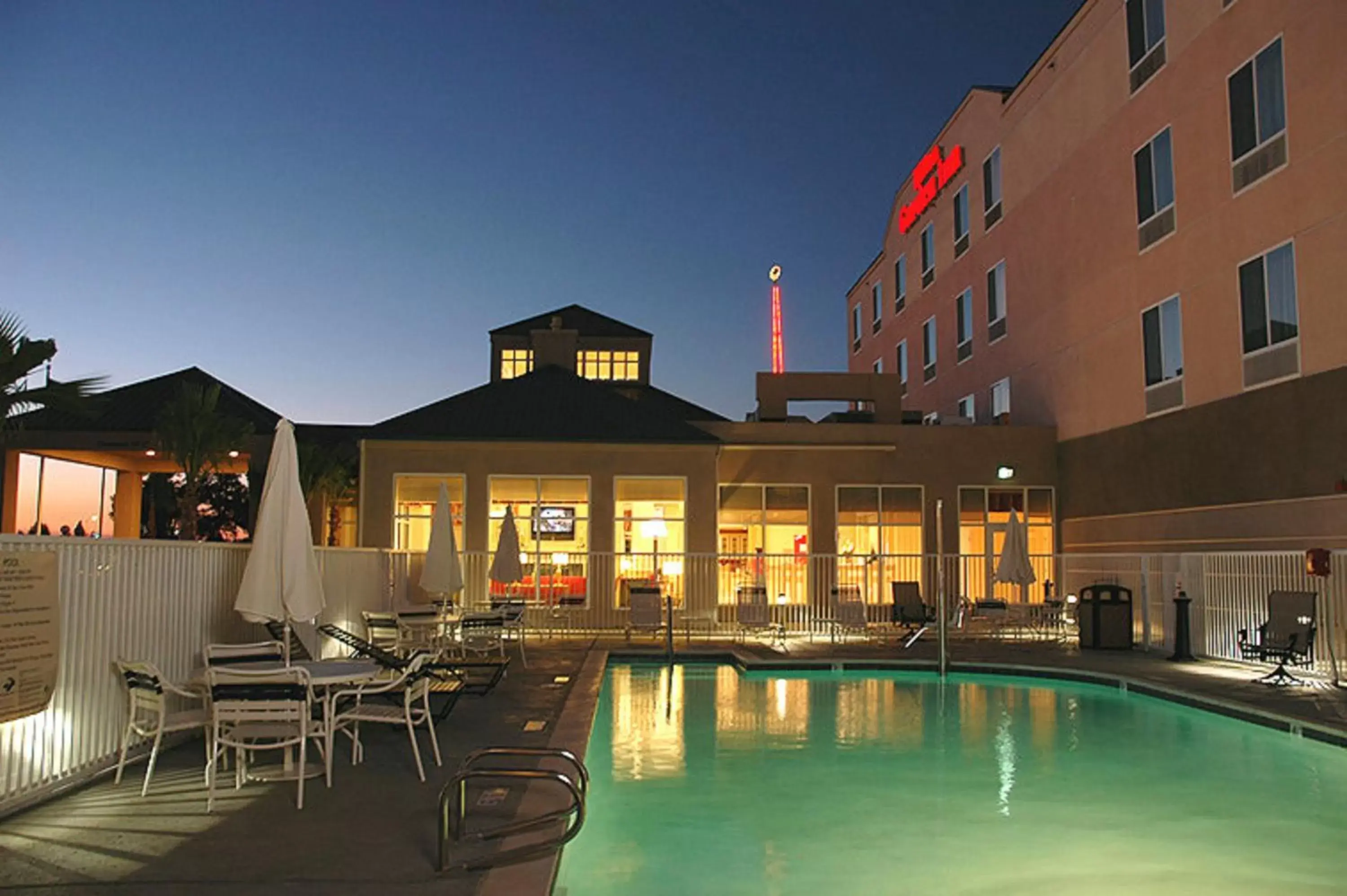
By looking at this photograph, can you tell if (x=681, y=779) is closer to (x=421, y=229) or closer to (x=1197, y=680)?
(x=1197, y=680)

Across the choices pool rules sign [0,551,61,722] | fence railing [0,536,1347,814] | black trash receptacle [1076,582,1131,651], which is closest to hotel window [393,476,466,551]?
fence railing [0,536,1347,814]

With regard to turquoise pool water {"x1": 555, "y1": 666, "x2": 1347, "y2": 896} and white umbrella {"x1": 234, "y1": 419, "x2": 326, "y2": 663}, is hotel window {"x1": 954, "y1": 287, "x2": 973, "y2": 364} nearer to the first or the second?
turquoise pool water {"x1": 555, "y1": 666, "x2": 1347, "y2": 896}

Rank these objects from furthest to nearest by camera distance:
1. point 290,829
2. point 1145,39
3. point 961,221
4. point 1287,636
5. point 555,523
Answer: point 961,221 < point 555,523 < point 1145,39 < point 1287,636 < point 290,829

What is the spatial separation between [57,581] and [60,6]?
12569mm

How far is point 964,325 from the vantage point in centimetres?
3047

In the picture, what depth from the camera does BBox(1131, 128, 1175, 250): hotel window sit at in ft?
63.8

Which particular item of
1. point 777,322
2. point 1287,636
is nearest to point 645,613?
point 1287,636

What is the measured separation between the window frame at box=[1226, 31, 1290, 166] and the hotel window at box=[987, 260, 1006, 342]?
9744mm

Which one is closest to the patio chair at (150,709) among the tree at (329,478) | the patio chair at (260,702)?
the patio chair at (260,702)

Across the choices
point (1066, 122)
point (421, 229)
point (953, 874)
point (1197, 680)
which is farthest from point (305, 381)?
point (953, 874)

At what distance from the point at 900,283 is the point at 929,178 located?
4.92m

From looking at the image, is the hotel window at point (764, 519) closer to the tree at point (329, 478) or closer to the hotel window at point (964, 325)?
the hotel window at point (964, 325)

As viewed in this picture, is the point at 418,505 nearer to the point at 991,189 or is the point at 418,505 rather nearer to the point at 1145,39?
the point at 1145,39

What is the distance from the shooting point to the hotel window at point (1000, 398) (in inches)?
1067
